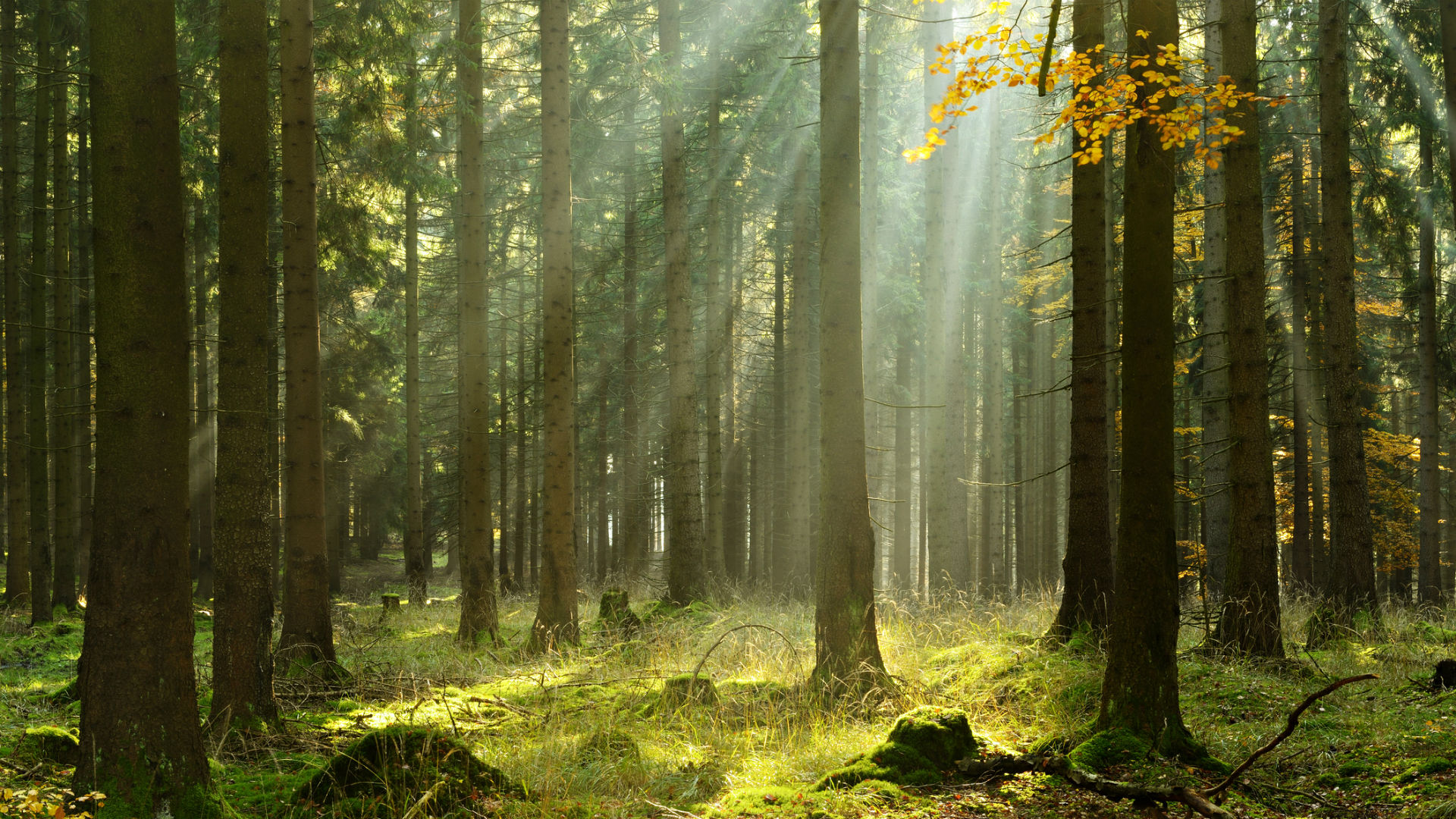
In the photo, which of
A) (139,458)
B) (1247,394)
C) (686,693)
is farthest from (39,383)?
(1247,394)

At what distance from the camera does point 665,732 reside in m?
5.91

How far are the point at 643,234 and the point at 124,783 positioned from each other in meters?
16.1

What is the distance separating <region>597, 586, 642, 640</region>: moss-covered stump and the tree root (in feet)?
18.5

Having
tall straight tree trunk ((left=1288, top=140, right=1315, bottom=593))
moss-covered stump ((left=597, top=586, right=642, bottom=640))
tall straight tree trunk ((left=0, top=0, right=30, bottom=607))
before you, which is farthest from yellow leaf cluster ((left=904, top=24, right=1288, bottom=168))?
tall straight tree trunk ((left=0, top=0, right=30, bottom=607))

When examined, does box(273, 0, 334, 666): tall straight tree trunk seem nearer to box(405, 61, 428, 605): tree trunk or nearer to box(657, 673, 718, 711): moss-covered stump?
box(657, 673, 718, 711): moss-covered stump

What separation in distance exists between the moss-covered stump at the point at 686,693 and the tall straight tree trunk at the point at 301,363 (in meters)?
3.55

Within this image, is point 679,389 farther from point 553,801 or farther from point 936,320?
point 553,801

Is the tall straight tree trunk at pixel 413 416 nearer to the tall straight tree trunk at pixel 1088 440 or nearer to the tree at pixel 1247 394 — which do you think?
the tall straight tree trunk at pixel 1088 440

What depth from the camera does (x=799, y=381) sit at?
56.1 ft

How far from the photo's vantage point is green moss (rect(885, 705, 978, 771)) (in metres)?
5.31

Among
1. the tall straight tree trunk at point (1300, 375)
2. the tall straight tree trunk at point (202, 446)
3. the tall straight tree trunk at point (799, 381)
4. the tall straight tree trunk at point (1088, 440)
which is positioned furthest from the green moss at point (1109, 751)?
the tall straight tree trunk at point (202, 446)

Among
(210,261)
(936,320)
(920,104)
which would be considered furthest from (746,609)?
(920,104)

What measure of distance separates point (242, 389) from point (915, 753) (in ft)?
17.3

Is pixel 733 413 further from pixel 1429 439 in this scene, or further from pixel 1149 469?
pixel 1149 469
